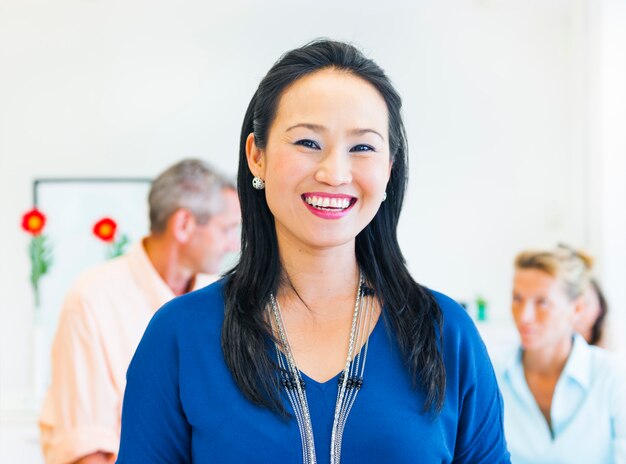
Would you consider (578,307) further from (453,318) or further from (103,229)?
(103,229)

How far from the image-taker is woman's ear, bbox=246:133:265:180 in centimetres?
132

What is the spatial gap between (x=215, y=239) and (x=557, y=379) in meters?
1.12

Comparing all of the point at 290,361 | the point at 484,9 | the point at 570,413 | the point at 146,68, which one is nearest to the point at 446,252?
the point at 484,9

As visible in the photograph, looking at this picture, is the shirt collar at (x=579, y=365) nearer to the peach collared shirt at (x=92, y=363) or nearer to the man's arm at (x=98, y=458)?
→ the peach collared shirt at (x=92, y=363)

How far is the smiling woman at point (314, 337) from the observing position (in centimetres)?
121

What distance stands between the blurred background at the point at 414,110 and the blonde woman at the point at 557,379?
1246mm

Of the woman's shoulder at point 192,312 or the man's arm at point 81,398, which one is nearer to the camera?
the woman's shoulder at point 192,312

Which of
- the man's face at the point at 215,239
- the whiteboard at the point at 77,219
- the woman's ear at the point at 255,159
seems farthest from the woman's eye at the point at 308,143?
the whiteboard at the point at 77,219

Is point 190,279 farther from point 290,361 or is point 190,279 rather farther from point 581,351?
point 290,361

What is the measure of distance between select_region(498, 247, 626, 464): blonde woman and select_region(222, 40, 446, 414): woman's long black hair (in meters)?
1.30

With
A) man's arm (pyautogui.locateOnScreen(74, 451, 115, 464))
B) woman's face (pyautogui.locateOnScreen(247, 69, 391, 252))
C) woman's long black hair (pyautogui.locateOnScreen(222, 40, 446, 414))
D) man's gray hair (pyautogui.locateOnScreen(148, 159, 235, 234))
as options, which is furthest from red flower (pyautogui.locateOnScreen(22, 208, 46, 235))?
woman's face (pyautogui.locateOnScreen(247, 69, 391, 252))

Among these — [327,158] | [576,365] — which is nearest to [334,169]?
[327,158]

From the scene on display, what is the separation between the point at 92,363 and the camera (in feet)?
6.94

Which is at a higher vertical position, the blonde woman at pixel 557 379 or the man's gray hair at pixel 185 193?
the man's gray hair at pixel 185 193
